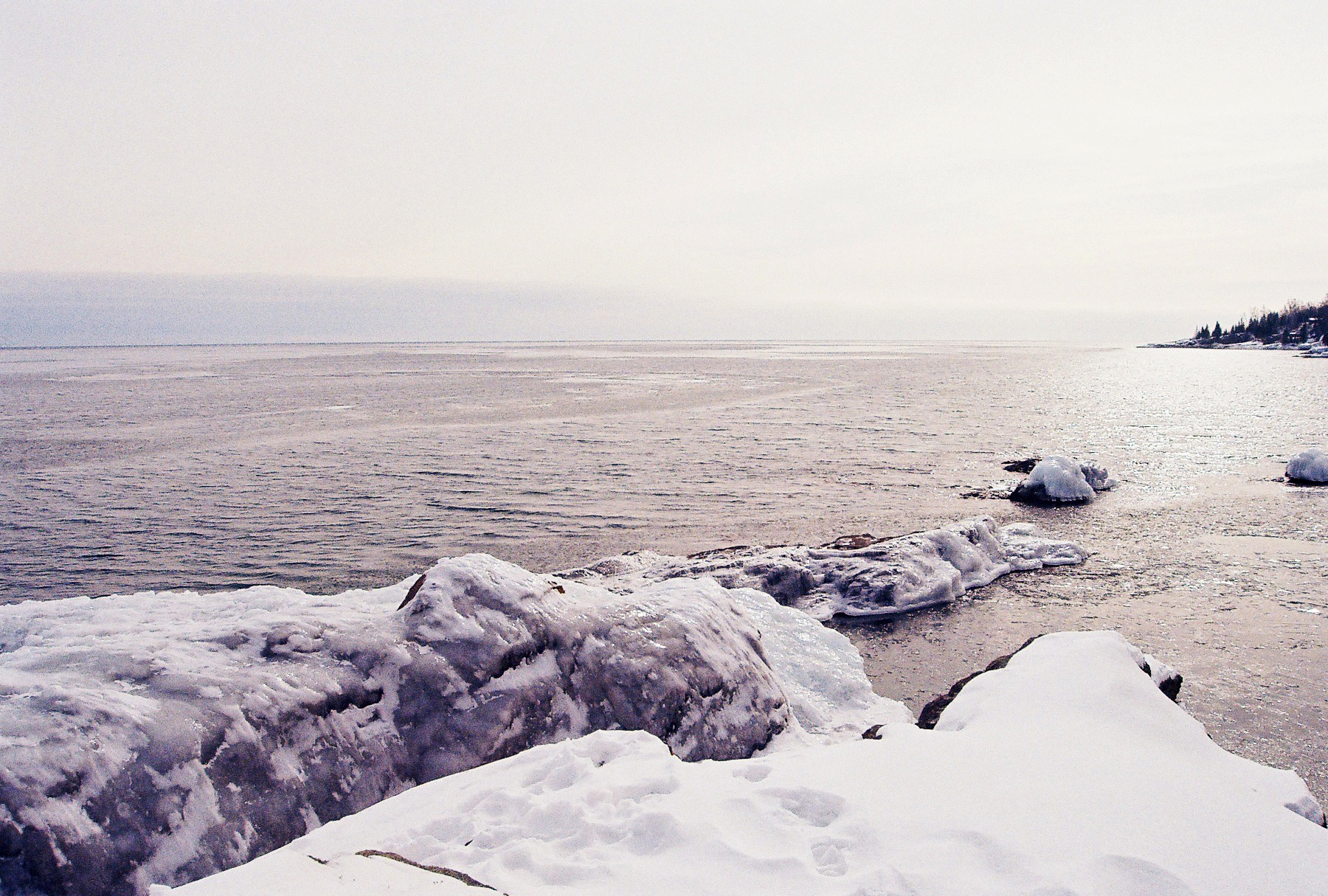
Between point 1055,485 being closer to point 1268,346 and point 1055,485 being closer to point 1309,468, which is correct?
point 1309,468

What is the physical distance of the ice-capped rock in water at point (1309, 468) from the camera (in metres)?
17.5

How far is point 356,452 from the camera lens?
70.8 feet

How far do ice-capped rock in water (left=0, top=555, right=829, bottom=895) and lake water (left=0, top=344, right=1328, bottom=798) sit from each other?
3.11 m

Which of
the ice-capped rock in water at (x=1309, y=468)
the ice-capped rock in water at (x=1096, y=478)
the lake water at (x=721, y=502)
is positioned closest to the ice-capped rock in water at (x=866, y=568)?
the lake water at (x=721, y=502)

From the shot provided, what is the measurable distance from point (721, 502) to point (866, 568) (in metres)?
5.81

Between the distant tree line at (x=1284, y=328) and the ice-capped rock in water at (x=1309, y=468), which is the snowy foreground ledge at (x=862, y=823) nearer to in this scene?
the ice-capped rock in water at (x=1309, y=468)

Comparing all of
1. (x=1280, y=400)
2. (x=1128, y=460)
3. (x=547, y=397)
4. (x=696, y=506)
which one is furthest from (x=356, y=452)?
(x=1280, y=400)

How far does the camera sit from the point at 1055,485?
1597 cm

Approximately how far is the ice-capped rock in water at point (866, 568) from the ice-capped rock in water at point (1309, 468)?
10.1 m

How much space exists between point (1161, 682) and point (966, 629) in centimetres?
302

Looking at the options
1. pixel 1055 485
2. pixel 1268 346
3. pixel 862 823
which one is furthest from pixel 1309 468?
pixel 1268 346

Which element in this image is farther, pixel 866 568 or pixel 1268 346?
pixel 1268 346

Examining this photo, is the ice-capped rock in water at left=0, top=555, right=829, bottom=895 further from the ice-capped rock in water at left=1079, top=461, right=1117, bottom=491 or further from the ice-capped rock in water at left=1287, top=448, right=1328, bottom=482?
the ice-capped rock in water at left=1287, top=448, right=1328, bottom=482

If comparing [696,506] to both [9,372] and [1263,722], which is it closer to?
[1263,722]
